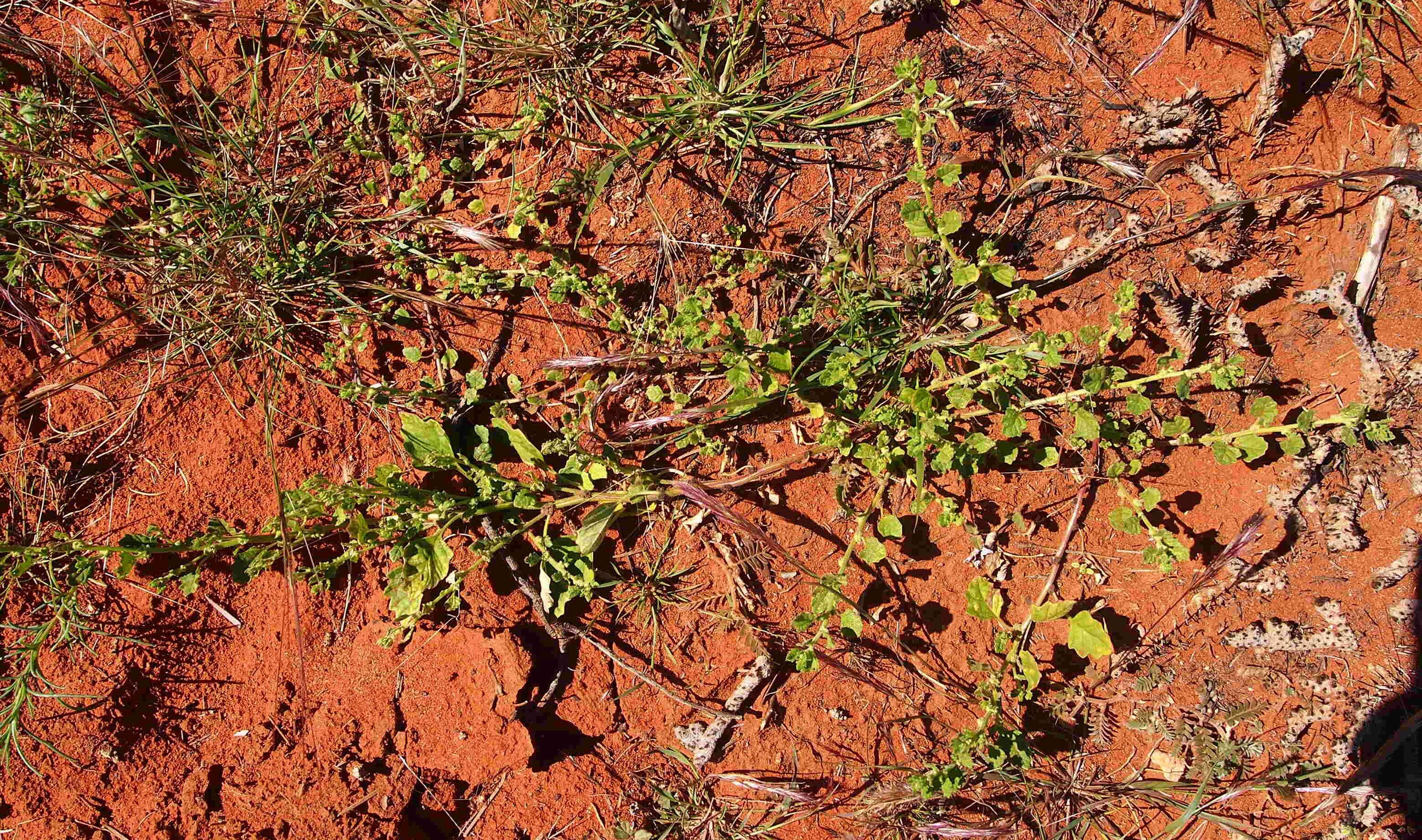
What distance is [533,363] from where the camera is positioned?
119 inches

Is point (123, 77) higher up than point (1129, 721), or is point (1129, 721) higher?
point (123, 77)

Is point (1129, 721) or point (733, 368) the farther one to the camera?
point (1129, 721)

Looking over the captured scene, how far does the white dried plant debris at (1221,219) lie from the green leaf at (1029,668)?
1.50 meters

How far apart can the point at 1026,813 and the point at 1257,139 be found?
250cm

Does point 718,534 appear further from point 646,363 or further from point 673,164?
point 673,164

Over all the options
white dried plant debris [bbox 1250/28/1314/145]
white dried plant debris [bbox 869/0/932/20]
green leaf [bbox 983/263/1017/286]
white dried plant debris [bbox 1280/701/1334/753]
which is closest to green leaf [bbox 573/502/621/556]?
green leaf [bbox 983/263/1017/286]

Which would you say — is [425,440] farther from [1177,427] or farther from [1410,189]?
[1410,189]

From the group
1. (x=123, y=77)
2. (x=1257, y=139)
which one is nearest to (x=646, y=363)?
(x=123, y=77)

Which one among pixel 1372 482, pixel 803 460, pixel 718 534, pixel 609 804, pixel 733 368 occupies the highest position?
pixel 1372 482

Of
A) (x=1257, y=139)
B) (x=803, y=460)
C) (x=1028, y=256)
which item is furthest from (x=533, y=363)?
(x=1257, y=139)

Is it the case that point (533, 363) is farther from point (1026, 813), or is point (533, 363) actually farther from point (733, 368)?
point (1026, 813)

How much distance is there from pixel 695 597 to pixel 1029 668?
1165mm

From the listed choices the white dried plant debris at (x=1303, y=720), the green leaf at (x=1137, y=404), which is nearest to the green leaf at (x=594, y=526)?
the green leaf at (x=1137, y=404)

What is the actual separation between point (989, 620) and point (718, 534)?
1.01 metres
